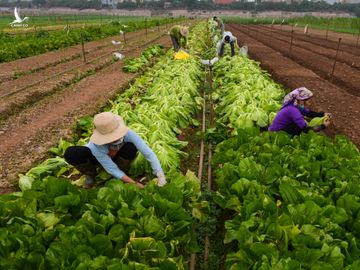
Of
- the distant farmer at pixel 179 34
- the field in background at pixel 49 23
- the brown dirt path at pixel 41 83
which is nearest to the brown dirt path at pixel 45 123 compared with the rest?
the brown dirt path at pixel 41 83

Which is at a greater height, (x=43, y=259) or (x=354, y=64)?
(x=43, y=259)

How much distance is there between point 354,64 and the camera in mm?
A: 15336

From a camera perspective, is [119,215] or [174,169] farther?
[174,169]

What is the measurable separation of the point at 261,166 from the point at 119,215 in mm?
1764

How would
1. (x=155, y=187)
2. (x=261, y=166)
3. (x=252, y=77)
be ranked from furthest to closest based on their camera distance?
(x=252, y=77) → (x=261, y=166) → (x=155, y=187)

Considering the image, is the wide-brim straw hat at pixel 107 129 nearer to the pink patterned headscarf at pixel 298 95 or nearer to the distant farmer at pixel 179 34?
the pink patterned headscarf at pixel 298 95

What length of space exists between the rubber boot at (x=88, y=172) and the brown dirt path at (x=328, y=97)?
4.76 m

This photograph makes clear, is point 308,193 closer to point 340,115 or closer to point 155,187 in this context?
point 155,187

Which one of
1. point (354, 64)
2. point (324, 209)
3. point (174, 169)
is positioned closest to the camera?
point (324, 209)

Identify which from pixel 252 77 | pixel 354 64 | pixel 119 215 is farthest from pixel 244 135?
pixel 354 64

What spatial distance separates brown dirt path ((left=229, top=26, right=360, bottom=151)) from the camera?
757 cm

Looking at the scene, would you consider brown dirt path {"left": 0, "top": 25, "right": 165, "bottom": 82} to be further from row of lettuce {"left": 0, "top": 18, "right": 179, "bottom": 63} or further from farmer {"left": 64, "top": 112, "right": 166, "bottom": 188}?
farmer {"left": 64, "top": 112, "right": 166, "bottom": 188}

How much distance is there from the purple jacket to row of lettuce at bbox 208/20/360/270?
0.50 metres

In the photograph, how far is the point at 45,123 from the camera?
25.2ft
